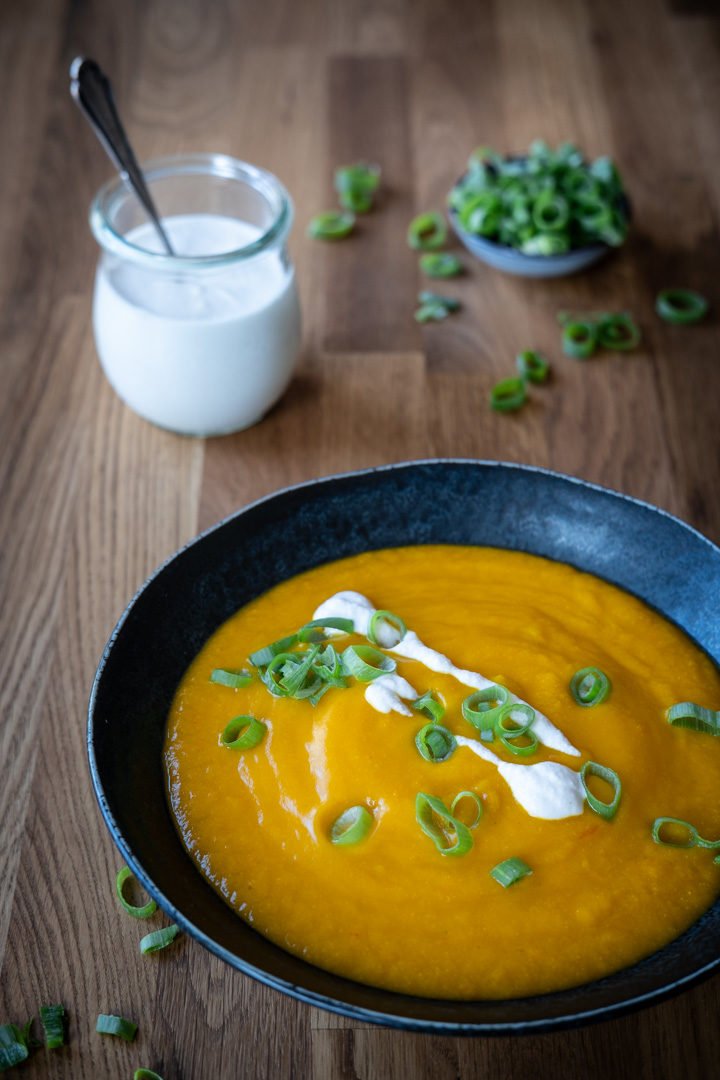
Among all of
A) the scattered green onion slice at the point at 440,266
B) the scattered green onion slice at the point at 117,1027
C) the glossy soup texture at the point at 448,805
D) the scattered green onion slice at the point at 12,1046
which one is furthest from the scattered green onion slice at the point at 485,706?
the scattered green onion slice at the point at 440,266

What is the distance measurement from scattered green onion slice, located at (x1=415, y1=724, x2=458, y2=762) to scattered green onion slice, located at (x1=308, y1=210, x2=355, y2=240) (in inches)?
65.2

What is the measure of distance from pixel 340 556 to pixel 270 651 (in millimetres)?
300

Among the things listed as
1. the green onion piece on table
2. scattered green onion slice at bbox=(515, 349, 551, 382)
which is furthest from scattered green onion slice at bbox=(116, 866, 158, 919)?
scattered green onion slice at bbox=(515, 349, 551, 382)

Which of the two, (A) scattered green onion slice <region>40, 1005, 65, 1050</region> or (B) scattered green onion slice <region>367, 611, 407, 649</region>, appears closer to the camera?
(A) scattered green onion slice <region>40, 1005, 65, 1050</region>

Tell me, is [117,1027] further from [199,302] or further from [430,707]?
[199,302]

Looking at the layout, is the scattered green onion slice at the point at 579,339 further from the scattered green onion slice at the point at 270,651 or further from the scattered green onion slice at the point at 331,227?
the scattered green onion slice at the point at 270,651

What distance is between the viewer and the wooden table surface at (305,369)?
1.69 m

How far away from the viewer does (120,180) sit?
2373 millimetres

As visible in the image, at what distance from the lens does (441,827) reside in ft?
5.42

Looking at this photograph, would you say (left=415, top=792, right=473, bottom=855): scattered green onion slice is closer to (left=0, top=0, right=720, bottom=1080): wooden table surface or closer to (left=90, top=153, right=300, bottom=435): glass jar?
(left=0, top=0, right=720, bottom=1080): wooden table surface

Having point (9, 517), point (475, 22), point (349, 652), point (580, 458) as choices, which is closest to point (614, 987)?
point (349, 652)

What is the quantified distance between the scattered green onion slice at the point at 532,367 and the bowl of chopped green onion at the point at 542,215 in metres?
0.28

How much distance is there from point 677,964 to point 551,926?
0.56ft

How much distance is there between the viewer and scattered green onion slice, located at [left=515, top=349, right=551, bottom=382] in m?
2.67
